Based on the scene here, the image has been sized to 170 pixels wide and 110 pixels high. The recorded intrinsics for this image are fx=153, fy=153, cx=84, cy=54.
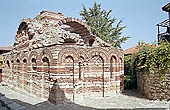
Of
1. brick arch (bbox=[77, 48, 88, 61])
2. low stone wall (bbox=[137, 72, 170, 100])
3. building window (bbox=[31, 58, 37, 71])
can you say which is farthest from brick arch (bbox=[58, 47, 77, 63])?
low stone wall (bbox=[137, 72, 170, 100])

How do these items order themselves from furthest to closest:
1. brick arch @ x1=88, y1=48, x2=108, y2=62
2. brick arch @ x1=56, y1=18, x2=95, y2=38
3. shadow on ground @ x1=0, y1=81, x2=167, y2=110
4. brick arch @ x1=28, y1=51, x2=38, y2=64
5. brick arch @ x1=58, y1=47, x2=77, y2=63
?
brick arch @ x1=56, y1=18, x2=95, y2=38 < brick arch @ x1=28, y1=51, x2=38, y2=64 < brick arch @ x1=88, y1=48, x2=108, y2=62 < brick arch @ x1=58, y1=47, x2=77, y2=63 < shadow on ground @ x1=0, y1=81, x2=167, y2=110

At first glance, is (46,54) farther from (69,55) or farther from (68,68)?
(68,68)

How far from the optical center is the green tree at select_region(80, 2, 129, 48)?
2406cm

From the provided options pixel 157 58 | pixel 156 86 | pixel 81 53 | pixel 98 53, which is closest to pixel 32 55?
pixel 81 53

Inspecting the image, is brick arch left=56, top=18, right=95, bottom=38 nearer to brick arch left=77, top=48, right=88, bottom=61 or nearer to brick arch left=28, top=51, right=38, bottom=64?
brick arch left=28, top=51, right=38, bottom=64

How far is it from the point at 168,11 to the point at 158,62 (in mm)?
10551

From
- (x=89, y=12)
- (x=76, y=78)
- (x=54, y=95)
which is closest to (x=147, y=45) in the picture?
(x=76, y=78)

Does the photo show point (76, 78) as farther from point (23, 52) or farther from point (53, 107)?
point (23, 52)

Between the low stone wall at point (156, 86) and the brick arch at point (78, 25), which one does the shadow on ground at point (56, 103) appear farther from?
the brick arch at point (78, 25)

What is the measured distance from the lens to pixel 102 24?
25.2 m

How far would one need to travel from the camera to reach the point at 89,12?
25578 millimetres

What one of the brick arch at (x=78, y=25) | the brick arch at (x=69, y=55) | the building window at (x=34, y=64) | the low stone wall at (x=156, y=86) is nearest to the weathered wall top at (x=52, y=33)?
the brick arch at (x=78, y=25)

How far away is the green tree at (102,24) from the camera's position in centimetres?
2406

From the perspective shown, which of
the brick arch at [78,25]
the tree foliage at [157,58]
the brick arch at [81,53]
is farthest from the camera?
the brick arch at [78,25]
